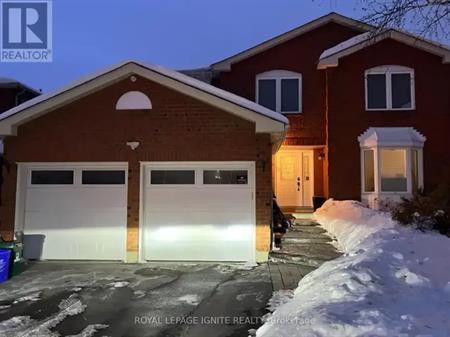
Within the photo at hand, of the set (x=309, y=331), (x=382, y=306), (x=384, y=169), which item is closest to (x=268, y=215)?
(x=382, y=306)

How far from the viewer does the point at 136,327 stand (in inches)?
245

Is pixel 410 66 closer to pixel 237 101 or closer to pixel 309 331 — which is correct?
pixel 237 101

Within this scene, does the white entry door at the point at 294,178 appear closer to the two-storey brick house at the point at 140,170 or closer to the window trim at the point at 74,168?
the two-storey brick house at the point at 140,170

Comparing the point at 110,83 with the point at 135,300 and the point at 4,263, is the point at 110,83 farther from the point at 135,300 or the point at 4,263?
the point at 135,300

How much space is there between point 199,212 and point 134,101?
326cm

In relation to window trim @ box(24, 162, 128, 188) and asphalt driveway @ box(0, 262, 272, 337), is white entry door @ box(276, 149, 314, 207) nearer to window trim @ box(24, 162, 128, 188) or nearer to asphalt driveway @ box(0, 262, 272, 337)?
asphalt driveway @ box(0, 262, 272, 337)

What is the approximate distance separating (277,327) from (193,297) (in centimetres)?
260

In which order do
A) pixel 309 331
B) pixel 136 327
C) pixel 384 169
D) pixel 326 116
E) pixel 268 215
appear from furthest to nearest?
pixel 326 116, pixel 384 169, pixel 268 215, pixel 136 327, pixel 309 331

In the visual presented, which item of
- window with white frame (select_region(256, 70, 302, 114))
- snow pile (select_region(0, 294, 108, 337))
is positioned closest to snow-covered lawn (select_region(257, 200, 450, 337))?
snow pile (select_region(0, 294, 108, 337))

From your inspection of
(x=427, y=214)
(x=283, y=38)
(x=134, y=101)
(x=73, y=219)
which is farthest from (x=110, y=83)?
(x=283, y=38)

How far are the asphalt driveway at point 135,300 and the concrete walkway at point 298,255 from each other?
1.17 feet

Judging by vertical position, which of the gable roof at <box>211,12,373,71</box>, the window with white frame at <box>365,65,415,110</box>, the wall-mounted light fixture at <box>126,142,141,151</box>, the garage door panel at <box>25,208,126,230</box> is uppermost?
the gable roof at <box>211,12,373,71</box>

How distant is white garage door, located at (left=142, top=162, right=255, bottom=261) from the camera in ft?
36.0

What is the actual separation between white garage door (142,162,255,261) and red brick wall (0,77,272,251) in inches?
10.5
